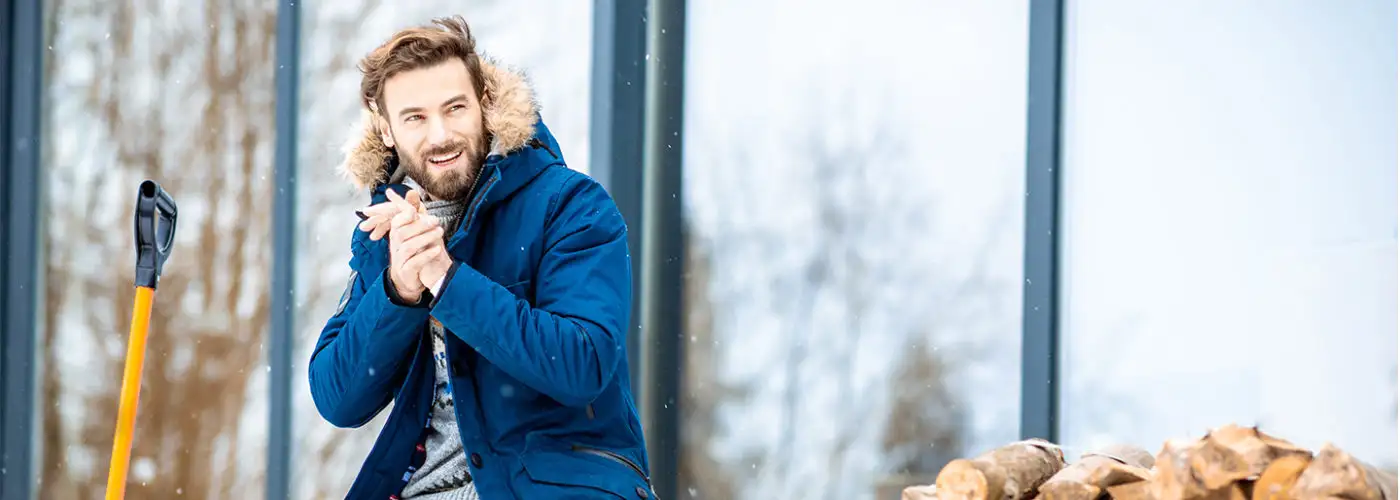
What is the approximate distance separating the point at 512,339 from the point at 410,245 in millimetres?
160

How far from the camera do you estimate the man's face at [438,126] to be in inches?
66.2

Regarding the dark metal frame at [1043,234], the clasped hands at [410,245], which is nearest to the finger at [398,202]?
the clasped hands at [410,245]

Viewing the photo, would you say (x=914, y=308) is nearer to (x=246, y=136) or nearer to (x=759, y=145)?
(x=759, y=145)

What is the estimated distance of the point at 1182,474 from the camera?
5.78 ft

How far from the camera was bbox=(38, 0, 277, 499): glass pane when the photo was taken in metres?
3.82

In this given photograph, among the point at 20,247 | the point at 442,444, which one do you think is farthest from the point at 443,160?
the point at 20,247

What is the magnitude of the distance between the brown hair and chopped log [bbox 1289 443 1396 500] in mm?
1182

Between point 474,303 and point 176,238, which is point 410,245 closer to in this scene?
point 474,303

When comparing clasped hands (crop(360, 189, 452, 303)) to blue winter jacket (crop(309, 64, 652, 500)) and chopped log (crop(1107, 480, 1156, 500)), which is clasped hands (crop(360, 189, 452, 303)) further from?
chopped log (crop(1107, 480, 1156, 500))

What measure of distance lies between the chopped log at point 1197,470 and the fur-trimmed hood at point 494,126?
0.98 m

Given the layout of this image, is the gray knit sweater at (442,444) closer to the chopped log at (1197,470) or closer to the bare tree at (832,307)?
the chopped log at (1197,470)

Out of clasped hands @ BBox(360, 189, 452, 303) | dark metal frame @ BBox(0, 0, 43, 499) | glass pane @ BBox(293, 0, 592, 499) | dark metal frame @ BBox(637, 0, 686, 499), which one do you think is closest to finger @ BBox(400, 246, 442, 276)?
clasped hands @ BBox(360, 189, 452, 303)

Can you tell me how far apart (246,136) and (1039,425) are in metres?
2.45

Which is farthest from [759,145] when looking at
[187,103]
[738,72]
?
[187,103]
